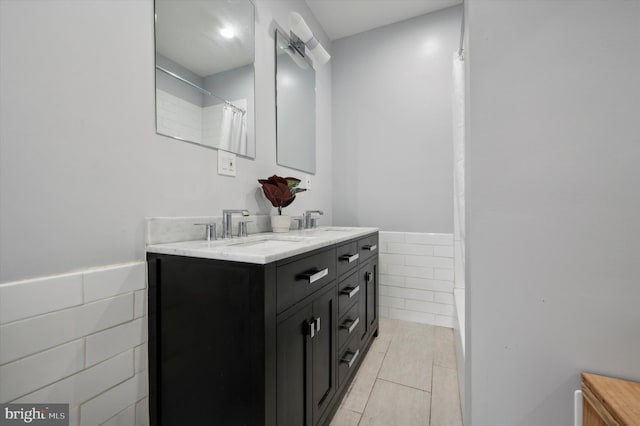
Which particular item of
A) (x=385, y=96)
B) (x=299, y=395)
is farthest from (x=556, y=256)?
(x=385, y=96)

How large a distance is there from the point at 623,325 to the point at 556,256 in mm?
211

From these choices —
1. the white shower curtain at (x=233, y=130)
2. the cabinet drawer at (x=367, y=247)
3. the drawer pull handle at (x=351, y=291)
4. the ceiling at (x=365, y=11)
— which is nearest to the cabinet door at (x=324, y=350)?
the drawer pull handle at (x=351, y=291)

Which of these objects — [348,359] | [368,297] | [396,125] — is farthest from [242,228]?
[396,125]

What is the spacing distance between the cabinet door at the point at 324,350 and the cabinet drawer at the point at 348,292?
7cm

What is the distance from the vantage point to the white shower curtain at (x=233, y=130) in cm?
135

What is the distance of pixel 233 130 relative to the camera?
141cm

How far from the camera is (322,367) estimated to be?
109 cm

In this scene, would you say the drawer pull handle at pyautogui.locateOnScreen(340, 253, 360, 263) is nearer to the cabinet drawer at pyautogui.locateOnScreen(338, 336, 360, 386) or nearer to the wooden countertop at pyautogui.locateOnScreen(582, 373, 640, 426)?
the cabinet drawer at pyautogui.locateOnScreen(338, 336, 360, 386)

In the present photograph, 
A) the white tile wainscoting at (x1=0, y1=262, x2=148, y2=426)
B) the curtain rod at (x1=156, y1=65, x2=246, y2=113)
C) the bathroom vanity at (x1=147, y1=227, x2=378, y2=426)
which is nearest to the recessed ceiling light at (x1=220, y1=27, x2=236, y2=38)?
the curtain rod at (x1=156, y1=65, x2=246, y2=113)

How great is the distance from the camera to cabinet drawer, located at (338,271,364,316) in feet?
4.26

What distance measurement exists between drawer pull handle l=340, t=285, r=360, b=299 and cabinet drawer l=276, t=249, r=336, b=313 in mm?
190

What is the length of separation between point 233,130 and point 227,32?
1.73ft

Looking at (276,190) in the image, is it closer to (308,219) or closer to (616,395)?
(308,219)

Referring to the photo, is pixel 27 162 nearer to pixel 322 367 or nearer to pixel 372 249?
pixel 322 367
